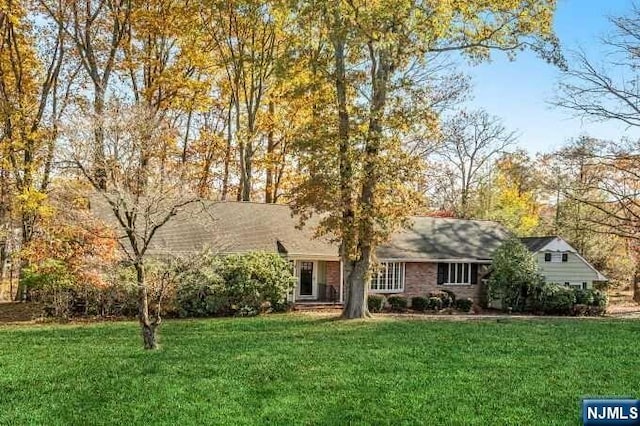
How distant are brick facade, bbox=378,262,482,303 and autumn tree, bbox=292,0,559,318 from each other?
708cm

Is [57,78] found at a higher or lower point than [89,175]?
higher

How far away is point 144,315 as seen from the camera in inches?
439

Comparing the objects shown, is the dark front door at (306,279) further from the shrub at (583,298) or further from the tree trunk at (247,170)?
the shrub at (583,298)

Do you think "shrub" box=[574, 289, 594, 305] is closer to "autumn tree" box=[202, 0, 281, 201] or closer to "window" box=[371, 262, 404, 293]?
"window" box=[371, 262, 404, 293]

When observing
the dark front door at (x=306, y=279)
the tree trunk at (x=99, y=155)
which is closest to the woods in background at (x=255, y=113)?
the tree trunk at (x=99, y=155)

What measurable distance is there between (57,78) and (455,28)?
59.7ft

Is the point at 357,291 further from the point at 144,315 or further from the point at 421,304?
the point at 144,315

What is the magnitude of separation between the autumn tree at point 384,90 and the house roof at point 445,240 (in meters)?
6.75

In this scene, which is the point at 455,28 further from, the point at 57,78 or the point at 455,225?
the point at 57,78

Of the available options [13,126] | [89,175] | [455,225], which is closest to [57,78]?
[13,126]

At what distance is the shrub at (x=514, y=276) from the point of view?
918 inches

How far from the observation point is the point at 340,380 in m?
8.88

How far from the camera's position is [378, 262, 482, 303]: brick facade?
2481 cm

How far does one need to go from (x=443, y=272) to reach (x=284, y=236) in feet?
25.4
